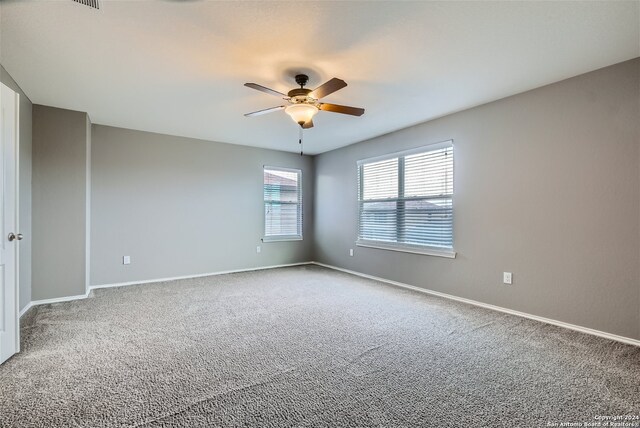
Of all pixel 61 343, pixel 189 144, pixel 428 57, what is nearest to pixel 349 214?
pixel 189 144

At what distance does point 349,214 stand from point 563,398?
4.06 metres

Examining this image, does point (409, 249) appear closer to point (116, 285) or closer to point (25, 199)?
point (116, 285)

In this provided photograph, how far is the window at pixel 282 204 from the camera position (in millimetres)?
5996

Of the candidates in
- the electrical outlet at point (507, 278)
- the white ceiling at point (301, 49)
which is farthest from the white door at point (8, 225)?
the electrical outlet at point (507, 278)

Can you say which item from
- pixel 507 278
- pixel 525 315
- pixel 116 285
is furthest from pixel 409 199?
pixel 116 285

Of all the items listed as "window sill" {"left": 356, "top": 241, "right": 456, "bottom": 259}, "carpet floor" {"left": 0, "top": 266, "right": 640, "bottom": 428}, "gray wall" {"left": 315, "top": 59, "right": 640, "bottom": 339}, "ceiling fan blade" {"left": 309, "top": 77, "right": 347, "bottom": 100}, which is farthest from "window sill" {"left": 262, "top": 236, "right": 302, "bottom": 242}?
"ceiling fan blade" {"left": 309, "top": 77, "right": 347, "bottom": 100}

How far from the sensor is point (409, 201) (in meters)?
4.53

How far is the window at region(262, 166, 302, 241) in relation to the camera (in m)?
6.00

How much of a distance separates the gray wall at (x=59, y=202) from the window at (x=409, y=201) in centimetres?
406

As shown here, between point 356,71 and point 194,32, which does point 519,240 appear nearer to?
point 356,71

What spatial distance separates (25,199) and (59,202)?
0.36 metres

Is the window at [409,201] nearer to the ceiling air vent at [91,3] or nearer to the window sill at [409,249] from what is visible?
the window sill at [409,249]

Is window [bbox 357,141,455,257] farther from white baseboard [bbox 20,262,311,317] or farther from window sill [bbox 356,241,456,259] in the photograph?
white baseboard [bbox 20,262,311,317]

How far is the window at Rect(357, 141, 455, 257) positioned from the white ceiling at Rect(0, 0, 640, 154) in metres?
0.91
